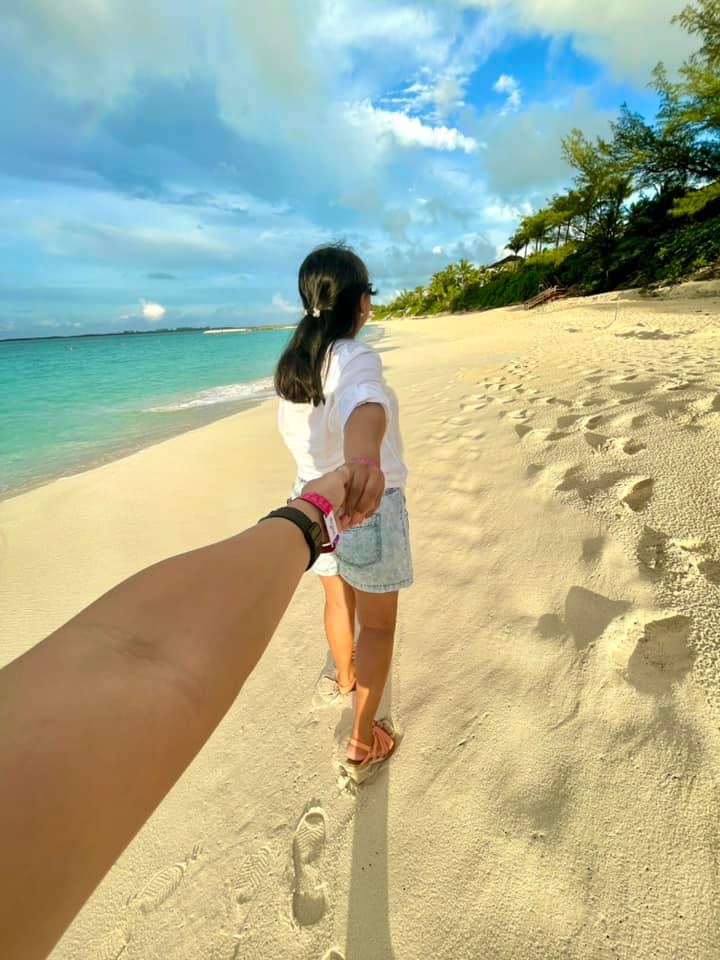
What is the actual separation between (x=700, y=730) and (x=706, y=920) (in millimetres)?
511

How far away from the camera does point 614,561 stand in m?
2.23

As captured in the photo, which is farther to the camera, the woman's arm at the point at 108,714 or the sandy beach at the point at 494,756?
the sandy beach at the point at 494,756

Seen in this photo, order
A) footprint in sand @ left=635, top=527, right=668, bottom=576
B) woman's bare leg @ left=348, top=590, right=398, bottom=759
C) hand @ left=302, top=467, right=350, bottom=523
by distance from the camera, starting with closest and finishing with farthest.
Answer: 1. hand @ left=302, top=467, right=350, bottom=523
2. woman's bare leg @ left=348, top=590, right=398, bottom=759
3. footprint in sand @ left=635, top=527, right=668, bottom=576

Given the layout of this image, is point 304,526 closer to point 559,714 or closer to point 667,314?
point 559,714

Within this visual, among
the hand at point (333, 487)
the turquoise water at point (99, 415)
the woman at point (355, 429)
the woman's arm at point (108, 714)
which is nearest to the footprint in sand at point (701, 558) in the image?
the woman at point (355, 429)

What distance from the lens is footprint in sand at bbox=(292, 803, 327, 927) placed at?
1.30 meters

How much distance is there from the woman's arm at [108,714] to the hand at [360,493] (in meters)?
0.37

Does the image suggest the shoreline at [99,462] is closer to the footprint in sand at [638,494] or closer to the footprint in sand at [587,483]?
the footprint in sand at [587,483]

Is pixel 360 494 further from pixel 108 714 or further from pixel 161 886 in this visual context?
pixel 161 886

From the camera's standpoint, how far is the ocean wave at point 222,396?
1137cm

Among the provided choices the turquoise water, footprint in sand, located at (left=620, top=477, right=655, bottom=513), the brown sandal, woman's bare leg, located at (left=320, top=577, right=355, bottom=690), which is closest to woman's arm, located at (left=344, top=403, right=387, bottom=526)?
woman's bare leg, located at (left=320, top=577, right=355, bottom=690)

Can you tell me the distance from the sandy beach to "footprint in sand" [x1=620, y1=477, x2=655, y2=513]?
17 mm

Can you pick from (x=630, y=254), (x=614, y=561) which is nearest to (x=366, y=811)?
(x=614, y=561)

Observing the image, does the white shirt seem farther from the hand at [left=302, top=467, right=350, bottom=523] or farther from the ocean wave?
the ocean wave
